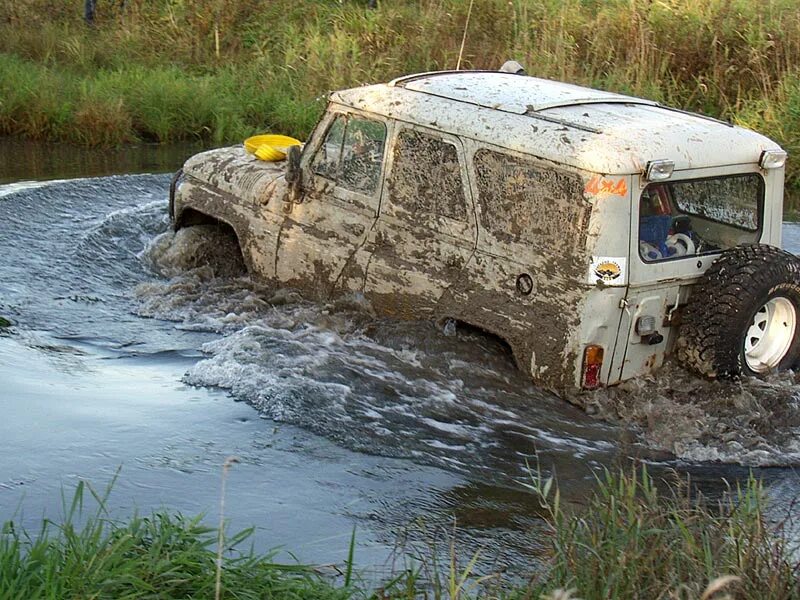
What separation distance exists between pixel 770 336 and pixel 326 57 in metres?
9.47

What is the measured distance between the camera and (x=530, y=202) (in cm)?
663

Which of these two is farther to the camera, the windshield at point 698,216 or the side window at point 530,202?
the windshield at point 698,216

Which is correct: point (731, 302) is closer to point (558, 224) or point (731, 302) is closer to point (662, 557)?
point (558, 224)

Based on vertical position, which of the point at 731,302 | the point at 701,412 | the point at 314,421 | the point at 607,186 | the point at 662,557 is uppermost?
the point at 607,186

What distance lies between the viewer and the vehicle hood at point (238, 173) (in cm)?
820

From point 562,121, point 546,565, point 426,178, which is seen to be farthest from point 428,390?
point 546,565

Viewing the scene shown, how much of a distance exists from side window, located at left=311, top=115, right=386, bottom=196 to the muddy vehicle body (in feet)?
0.03

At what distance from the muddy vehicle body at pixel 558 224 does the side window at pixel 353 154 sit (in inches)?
0.4

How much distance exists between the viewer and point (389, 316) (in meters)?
7.44

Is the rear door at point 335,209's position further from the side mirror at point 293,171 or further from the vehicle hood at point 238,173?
the vehicle hood at point 238,173

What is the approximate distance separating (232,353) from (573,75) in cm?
829

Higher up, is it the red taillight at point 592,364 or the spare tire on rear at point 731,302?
the spare tire on rear at point 731,302

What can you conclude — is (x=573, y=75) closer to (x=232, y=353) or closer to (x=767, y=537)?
(x=232, y=353)

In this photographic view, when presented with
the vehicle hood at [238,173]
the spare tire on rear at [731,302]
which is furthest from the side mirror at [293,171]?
the spare tire on rear at [731,302]
